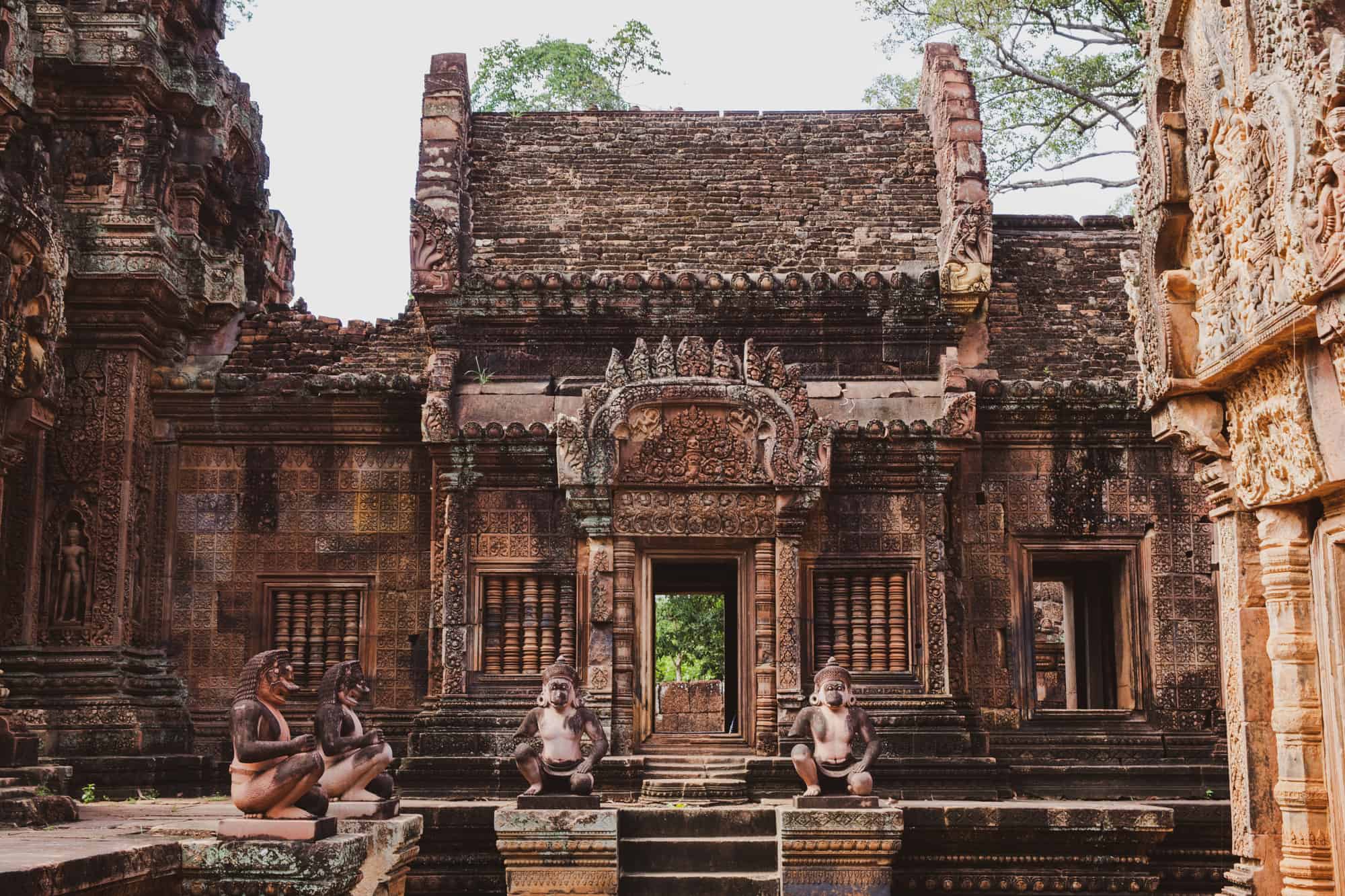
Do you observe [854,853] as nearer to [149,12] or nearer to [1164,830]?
[1164,830]

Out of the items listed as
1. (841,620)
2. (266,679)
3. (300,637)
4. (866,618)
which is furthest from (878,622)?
(266,679)

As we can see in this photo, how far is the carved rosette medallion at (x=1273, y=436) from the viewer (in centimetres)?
638

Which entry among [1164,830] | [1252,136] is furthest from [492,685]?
[1252,136]

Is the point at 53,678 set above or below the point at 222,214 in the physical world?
below

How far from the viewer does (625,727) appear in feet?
41.8

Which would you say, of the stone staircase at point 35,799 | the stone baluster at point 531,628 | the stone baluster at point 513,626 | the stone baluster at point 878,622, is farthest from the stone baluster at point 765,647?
the stone staircase at point 35,799

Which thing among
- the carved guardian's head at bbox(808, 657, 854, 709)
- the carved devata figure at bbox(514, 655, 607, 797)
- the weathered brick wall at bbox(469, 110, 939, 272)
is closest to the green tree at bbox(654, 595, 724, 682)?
the weathered brick wall at bbox(469, 110, 939, 272)

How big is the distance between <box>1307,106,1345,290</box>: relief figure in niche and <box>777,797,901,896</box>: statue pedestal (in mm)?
5355

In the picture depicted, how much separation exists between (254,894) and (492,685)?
19.8 ft

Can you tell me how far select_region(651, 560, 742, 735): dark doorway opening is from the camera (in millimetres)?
15852

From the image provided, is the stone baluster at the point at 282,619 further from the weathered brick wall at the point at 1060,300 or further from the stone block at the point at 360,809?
the weathered brick wall at the point at 1060,300

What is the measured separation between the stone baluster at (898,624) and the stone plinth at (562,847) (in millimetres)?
4068

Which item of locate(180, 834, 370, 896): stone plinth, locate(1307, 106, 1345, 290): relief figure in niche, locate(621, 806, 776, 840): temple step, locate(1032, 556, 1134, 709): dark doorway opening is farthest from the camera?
locate(1032, 556, 1134, 709): dark doorway opening

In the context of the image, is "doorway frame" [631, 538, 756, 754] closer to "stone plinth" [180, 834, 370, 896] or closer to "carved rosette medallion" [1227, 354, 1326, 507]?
"stone plinth" [180, 834, 370, 896]
